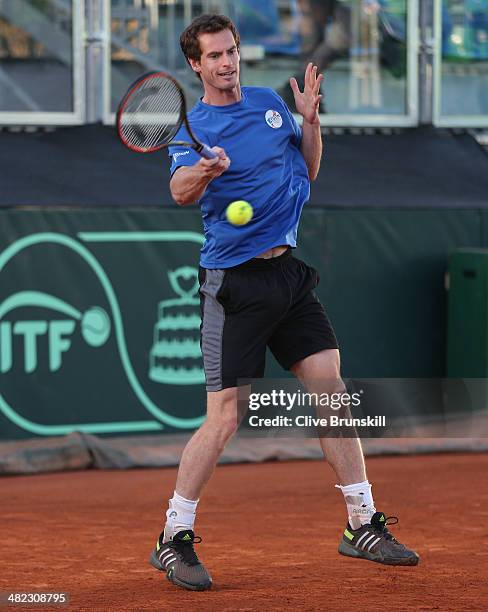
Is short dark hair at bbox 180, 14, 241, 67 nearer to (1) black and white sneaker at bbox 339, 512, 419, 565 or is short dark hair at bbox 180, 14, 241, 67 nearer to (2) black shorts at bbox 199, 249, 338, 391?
(2) black shorts at bbox 199, 249, 338, 391

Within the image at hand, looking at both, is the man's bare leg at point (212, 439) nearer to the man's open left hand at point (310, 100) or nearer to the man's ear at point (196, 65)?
the man's open left hand at point (310, 100)

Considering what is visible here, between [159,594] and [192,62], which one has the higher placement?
[192,62]

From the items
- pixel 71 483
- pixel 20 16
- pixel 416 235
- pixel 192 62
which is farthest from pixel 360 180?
pixel 192 62

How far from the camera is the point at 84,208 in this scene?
28.6ft

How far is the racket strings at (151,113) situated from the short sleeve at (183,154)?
0.05 m

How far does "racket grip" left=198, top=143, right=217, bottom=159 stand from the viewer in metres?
4.61

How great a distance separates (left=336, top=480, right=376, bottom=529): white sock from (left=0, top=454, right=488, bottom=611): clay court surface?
23cm

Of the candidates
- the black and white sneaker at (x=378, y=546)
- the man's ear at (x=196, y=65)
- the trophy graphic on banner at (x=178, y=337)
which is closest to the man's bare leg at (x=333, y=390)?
the black and white sneaker at (x=378, y=546)

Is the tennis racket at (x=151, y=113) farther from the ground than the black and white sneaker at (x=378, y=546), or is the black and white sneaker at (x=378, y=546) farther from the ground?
the tennis racket at (x=151, y=113)

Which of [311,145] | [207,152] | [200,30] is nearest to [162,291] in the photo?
[311,145]

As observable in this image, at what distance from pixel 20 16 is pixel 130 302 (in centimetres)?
253

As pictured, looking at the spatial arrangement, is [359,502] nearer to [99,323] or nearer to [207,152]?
[207,152]

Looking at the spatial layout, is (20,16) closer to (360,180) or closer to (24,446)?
(360,180)

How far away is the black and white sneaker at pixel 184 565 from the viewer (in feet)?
15.8
